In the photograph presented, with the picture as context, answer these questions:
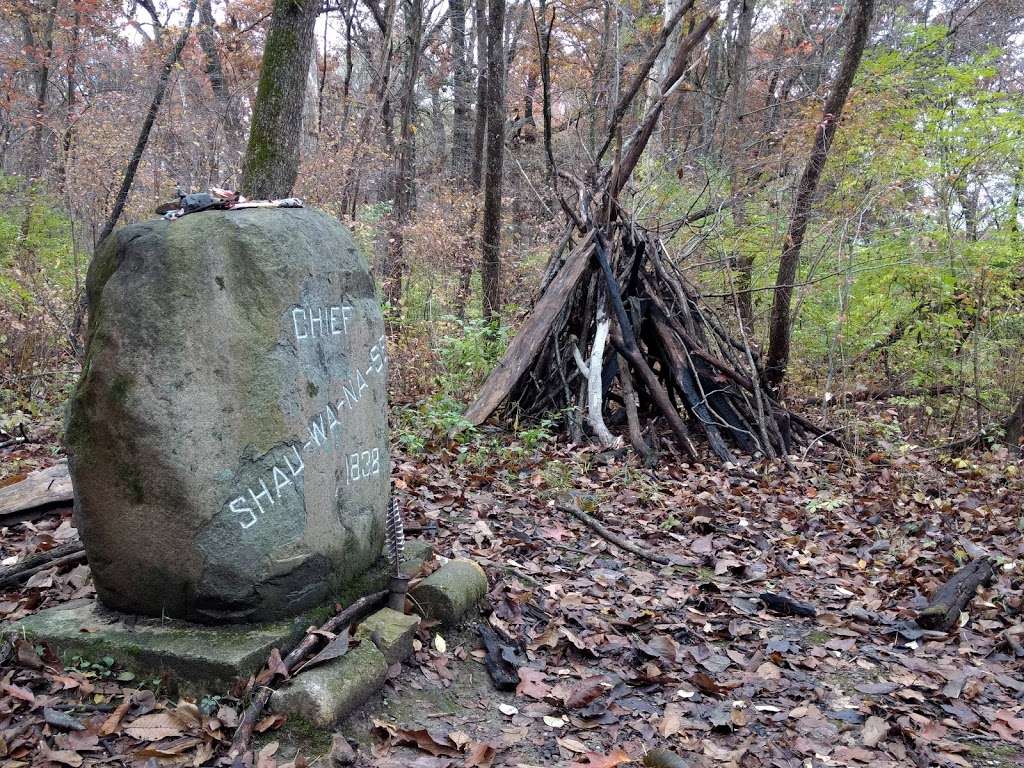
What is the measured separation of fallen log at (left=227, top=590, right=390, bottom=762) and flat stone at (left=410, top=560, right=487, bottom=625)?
19 cm

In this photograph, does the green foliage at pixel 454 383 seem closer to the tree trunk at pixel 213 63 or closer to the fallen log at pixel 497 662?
the fallen log at pixel 497 662

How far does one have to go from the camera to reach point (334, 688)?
9.75 ft

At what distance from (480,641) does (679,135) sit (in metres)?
19.9

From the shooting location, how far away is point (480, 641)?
3.81 m

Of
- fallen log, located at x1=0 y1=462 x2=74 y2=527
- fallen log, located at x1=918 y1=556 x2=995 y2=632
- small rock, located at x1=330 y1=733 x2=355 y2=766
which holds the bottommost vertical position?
fallen log, located at x1=918 y1=556 x2=995 y2=632

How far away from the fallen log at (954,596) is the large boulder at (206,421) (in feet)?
10.9

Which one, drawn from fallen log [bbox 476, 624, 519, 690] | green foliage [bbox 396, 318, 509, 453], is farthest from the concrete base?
green foliage [bbox 396, 318, 509, 453]

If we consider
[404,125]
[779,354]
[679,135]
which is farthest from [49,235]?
[679,135]

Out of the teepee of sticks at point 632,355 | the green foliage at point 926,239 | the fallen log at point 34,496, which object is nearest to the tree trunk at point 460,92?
the green foliage at point 926,239

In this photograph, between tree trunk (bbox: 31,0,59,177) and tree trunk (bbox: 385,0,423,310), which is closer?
tree trunk (bbox: 385,0,423,310)

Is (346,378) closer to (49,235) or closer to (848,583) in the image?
(848,583)

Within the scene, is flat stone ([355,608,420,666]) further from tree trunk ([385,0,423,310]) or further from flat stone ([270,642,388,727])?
tree trunk ([385,0,423,310])

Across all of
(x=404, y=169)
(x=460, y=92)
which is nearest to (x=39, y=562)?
(x=404, y=169)

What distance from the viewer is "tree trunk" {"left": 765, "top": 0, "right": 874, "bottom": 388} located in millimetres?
9234
